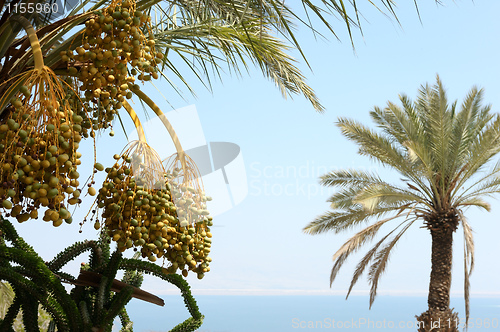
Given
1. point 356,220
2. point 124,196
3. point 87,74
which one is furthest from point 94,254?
point 356,220

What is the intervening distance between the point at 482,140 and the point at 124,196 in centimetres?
985

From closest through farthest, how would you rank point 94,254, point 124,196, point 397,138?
point 124,196 < point 94,254 < point 397,138

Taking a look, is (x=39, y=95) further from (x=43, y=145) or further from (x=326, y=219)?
(x=326, y=219)

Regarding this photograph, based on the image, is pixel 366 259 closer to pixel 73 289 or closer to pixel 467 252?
pixel 467 252

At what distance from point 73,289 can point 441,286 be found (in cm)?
946

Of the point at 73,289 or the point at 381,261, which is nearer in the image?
the point at 73,289

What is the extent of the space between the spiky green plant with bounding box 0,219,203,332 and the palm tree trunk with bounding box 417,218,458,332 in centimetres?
881

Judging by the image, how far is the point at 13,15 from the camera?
2.58m

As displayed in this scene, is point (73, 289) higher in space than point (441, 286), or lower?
lower

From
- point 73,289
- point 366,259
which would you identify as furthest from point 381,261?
point 73,289

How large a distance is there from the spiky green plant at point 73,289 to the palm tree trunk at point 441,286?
347 inches

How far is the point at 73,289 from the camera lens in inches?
126

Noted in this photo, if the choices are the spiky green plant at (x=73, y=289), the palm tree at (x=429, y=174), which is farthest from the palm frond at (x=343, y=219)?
the spiky green plant at (x=73, y=289)

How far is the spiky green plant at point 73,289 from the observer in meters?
2.88
